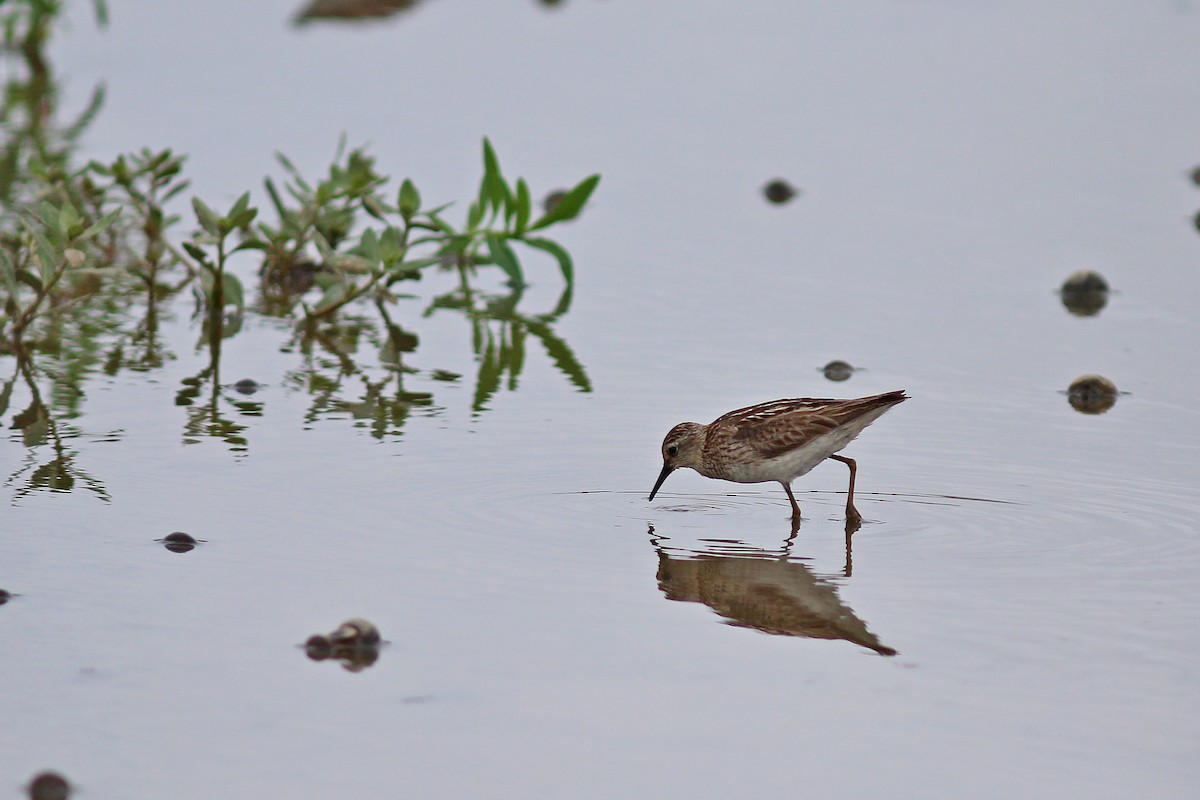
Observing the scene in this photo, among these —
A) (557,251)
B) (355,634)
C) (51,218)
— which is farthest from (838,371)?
(355,634)

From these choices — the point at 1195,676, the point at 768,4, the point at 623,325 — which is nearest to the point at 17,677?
the point at 1195,676

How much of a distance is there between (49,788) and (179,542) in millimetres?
2459

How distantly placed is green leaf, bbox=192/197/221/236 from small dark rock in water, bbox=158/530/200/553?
403 cm

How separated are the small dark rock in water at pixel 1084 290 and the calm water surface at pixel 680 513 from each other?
176mm

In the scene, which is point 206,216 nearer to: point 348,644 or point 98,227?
point 98,227

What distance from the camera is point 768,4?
79.6 feet

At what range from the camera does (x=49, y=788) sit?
17.6ft

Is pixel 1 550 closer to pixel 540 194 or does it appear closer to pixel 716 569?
pixel 716 569

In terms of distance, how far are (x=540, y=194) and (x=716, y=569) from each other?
7941mm

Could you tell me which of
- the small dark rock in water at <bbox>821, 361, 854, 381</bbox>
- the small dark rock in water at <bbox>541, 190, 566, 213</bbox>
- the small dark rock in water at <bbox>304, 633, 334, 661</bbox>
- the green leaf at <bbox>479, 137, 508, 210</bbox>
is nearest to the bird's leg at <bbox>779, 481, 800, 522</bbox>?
the small dark rock in water at <bbox>821, 361, 854, 381</bbox>

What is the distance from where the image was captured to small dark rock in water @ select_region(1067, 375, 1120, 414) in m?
10.5

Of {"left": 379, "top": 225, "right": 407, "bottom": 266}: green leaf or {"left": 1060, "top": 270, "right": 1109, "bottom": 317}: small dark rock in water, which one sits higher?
{"left": 1060, "top": 270, "right": 1109, "bottom": 317}: small dark rock in water

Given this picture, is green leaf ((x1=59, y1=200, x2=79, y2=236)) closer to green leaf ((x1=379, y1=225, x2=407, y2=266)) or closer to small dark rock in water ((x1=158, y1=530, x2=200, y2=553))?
green leaf ((x1=379, y1=225, x2=407, y2=266))

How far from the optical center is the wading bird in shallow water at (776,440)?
8.76 metres
